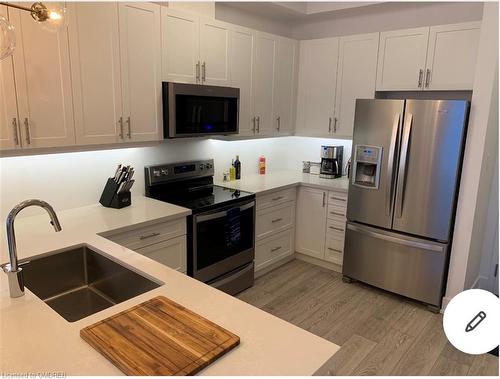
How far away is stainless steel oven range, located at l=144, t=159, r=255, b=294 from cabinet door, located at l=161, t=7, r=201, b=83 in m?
0.76

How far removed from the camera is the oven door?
9.10 feet

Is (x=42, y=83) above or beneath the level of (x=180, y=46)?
beneath

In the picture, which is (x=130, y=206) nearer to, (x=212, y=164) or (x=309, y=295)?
(x=212, y=164)

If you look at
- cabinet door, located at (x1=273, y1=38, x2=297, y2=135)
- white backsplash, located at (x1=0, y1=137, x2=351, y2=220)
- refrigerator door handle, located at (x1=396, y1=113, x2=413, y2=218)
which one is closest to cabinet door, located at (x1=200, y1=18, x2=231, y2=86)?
white backsplash, located at (x1=0, y1=137, x2=351, y2=220)

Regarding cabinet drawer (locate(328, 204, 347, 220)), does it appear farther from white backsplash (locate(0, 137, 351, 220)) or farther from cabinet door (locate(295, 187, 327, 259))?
white backsplash (locate(0, 137, 351, 220))

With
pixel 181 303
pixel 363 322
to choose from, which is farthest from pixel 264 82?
pixel 181 303

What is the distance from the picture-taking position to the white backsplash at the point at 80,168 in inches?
92.1

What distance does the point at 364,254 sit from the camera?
11.2 ft

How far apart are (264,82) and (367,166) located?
1255mm

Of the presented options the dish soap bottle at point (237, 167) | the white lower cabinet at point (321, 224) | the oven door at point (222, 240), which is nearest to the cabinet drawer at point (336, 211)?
the white lower cabinet at point (321, 224)

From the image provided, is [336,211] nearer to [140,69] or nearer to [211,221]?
[211,221]

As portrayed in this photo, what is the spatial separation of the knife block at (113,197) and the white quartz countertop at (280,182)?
1083mm

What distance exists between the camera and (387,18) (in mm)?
3713

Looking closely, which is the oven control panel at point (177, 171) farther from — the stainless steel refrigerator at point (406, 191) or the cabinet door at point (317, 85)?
the stainless steel refrigerator at point (406, 191)
